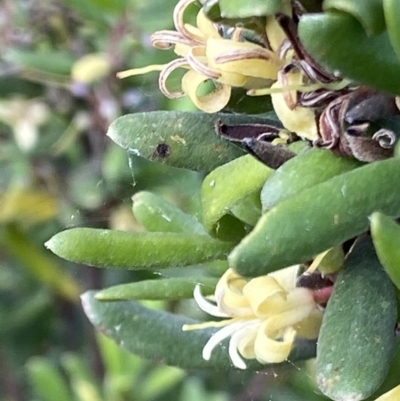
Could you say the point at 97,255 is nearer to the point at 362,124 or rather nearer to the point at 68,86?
the point at 362,124

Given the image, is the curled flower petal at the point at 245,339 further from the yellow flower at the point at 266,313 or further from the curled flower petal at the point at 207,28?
the curled flower petal at the point at 207,28

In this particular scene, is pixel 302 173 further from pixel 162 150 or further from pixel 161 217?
pixel 161 217

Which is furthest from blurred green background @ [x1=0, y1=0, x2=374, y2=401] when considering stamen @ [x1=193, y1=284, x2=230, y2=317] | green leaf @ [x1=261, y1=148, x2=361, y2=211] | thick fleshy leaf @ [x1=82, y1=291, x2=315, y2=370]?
green leaf @ [x1=261, y1=148, x2=361, y2=211]

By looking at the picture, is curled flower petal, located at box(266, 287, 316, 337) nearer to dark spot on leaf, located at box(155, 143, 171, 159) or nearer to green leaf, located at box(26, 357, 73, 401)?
dark spot on leaf, located at box(155, 143, 171, 159)

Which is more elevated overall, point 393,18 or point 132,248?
point 393,18

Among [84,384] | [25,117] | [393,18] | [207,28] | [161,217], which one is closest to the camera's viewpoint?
[393,18]

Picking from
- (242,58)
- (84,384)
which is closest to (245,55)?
(242,58)
